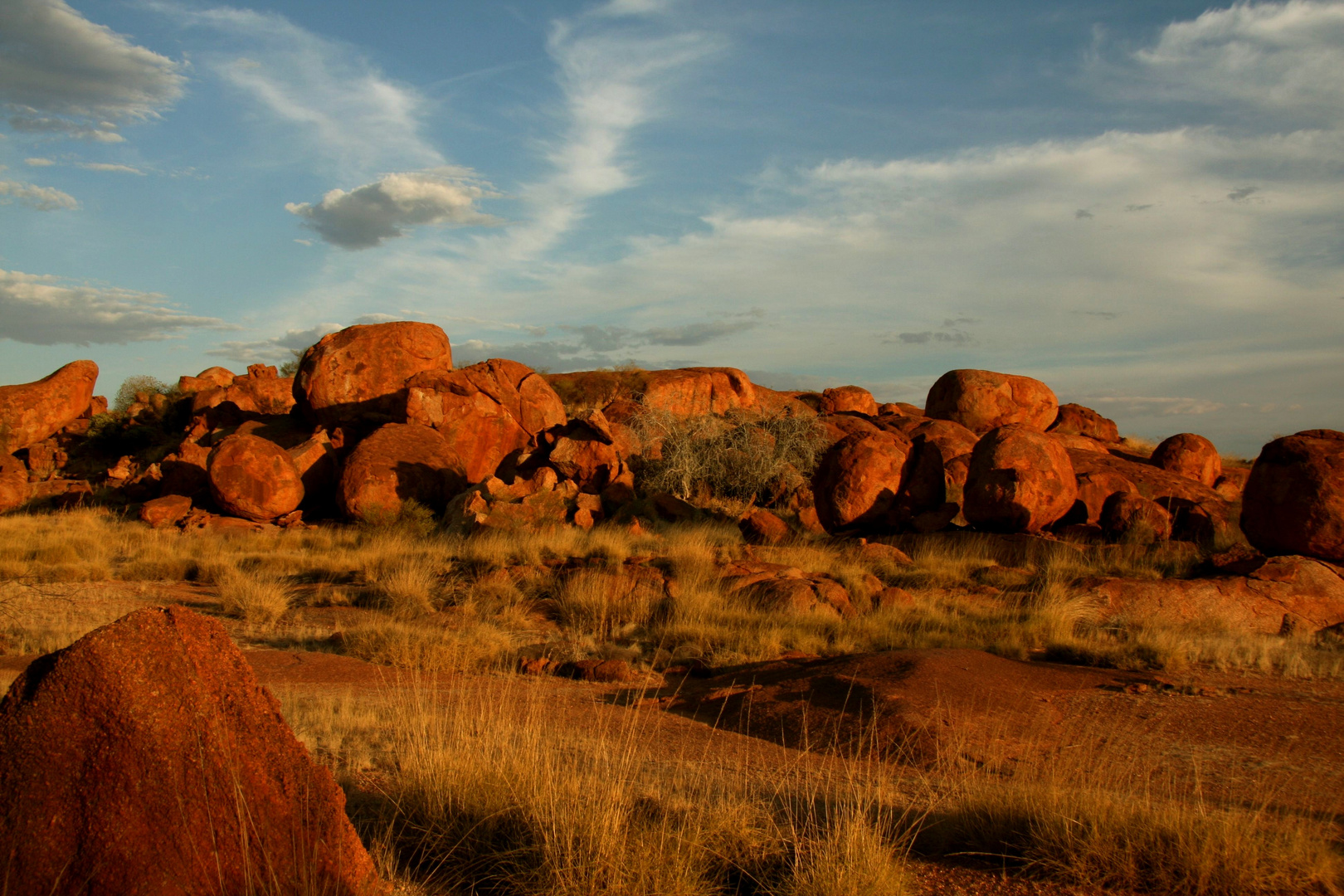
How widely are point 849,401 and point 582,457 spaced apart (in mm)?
13963

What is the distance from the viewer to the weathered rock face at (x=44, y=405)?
2673 cm

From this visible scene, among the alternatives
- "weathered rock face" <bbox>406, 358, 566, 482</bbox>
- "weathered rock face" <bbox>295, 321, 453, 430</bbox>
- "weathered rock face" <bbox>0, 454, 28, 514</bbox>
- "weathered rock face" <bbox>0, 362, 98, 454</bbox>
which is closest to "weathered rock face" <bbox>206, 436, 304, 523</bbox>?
"weathered rock face" <bbox>295, 321, 453, 430</bbox>

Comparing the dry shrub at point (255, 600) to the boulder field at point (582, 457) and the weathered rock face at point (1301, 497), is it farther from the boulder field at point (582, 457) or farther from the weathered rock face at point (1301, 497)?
the weathered rock face at point (1301, 497)

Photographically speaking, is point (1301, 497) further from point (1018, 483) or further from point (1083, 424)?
point (1083, 424)

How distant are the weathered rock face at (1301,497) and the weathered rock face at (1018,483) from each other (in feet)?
9.84

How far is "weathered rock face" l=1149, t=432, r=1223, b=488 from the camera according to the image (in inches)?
899

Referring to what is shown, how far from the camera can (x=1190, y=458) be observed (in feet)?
75.1

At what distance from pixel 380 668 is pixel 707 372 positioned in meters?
22.5

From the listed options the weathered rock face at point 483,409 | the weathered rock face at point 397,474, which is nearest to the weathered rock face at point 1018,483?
the weathered rock face at point 483,409

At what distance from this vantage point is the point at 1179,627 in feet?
35.6

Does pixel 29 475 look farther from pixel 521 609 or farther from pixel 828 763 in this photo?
pixel 828 763

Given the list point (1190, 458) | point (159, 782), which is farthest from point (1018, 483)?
point (159, 782)

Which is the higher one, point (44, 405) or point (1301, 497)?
point (44, 405)

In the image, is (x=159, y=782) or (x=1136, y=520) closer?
(x=159, y=782)
